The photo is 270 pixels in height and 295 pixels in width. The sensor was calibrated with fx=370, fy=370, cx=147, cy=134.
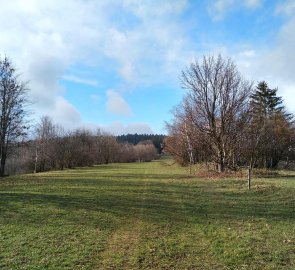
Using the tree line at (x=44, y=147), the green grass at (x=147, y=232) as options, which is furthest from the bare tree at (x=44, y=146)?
the green grass at (x=147, y=232)

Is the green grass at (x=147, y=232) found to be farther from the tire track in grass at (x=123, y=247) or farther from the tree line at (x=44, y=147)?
the tree line at (x=44, y=147)

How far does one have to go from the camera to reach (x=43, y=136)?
66250mm

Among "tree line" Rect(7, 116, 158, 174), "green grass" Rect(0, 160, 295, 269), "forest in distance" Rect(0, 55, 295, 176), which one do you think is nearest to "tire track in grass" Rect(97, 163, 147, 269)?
"green grass" Rect(0, 160, 295, 269)

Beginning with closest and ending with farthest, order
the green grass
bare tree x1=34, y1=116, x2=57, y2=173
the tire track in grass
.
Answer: the tire track in grass < the green grass < bare tree x1=34, y1=116, x2=57, y2=173

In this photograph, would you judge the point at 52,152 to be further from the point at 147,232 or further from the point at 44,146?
the point at 147,232

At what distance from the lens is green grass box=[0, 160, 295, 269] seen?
7.59 m

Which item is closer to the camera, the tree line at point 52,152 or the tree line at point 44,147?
the tree line at point 44,147

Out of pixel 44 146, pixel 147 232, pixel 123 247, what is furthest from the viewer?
pixel 44 146

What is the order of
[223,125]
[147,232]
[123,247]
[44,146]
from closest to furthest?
[123,247] < [147,232] < [223,125] < [44,146]

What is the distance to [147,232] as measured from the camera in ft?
33.9

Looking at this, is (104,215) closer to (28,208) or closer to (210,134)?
(28,208)

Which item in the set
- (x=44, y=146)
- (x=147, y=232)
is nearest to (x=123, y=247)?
(x=147, y=232)

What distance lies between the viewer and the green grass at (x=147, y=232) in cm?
759

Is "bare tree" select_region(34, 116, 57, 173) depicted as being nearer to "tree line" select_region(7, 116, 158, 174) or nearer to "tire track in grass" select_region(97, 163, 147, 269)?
"tree line" select_region(7, 116, 158, 174)
